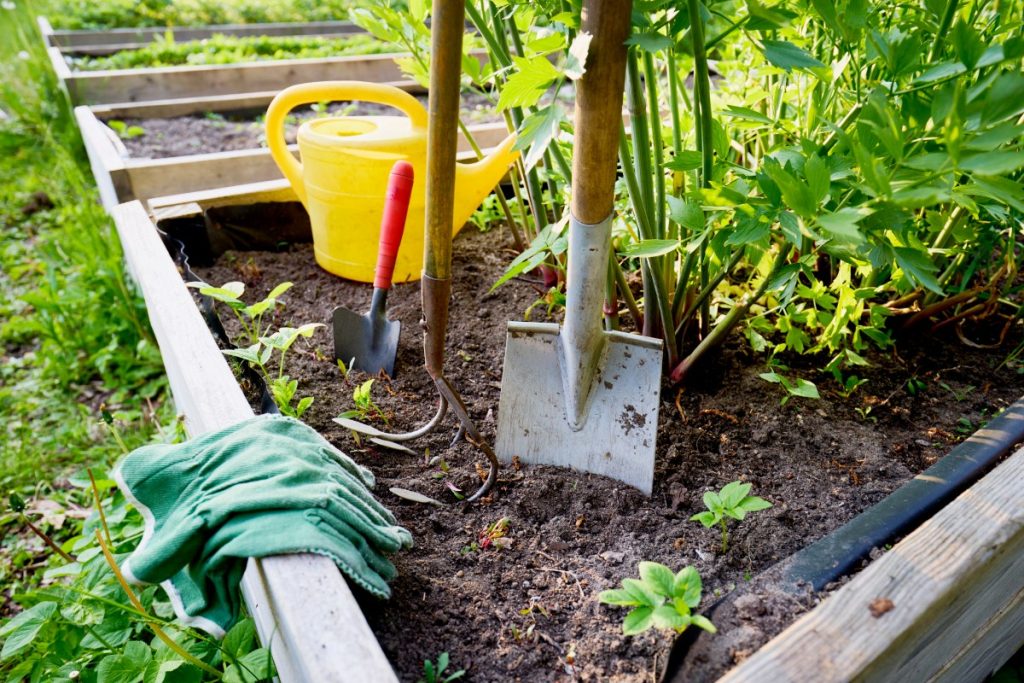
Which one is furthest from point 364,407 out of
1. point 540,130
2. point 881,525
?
point 881,525

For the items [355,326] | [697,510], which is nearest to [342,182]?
[355,326]

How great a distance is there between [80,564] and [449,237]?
1.09 m

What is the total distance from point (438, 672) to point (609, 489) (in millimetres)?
422

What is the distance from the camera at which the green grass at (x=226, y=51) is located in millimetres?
4102

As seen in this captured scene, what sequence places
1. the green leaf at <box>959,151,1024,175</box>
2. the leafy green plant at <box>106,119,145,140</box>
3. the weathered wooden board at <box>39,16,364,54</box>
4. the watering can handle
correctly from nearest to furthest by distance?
1. the green leaf at <box>959,151,1024,175</box>
2. the watering can handle
3. the leafy green plant at <box>106,119,145,140</box>
4. the weathered wooden board at <box>39,16,364,54</box>

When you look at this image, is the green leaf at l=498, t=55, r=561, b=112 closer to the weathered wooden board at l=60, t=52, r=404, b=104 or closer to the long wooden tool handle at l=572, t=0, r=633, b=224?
the long wooden tool handle at l=572, t=0, r=633, b=224

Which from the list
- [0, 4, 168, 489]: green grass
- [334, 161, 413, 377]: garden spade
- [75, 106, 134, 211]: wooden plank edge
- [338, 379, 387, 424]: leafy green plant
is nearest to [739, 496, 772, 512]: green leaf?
[338, 379, 387, 424]: leafy green plant

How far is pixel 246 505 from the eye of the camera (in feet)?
3.07

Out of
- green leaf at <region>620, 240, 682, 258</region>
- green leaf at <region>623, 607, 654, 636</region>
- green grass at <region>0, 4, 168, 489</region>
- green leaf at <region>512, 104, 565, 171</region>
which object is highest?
green leaf at <region>512, 104, 565, 171</region>

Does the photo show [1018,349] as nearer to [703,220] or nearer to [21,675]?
[703,220]

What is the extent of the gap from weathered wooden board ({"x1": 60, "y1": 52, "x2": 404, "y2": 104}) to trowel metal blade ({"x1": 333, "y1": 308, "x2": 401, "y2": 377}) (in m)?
2.54

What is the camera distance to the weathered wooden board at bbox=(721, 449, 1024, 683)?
0.73 meters

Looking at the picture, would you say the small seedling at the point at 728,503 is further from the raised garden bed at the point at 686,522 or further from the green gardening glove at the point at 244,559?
the green gardening glove at the point at 244,559

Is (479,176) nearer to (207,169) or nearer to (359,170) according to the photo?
(359,170)
